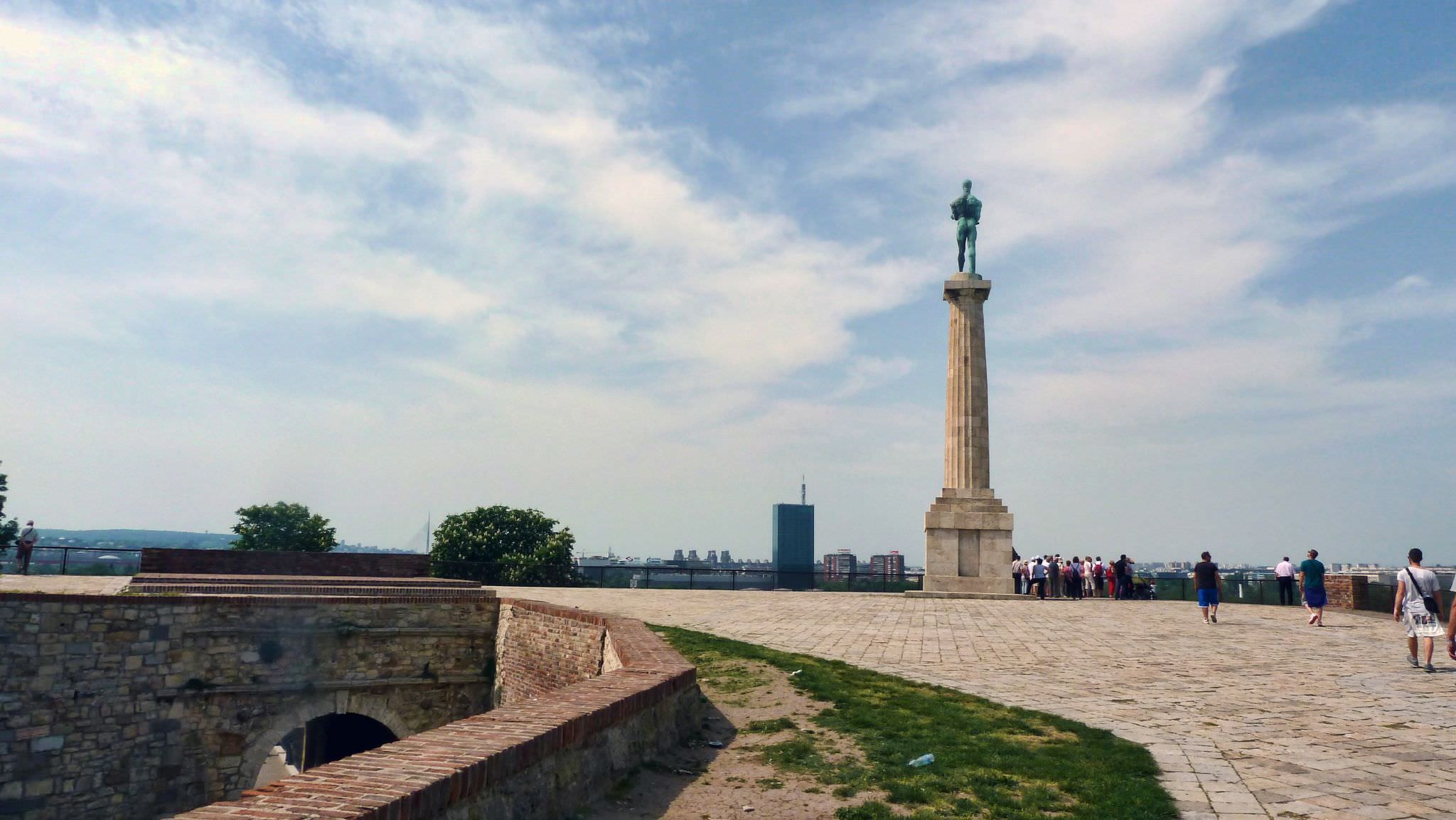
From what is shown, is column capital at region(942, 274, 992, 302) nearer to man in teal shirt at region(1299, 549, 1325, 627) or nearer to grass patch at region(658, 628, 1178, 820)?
man in teal shirt at region(1299, 549, 1325, 627)

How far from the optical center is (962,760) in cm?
719

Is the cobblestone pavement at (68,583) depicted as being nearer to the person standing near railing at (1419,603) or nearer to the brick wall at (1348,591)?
the person standing near railing at (1419,603)

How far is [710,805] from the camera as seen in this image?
630 centimetres

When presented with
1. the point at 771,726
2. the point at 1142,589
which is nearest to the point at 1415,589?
the point at 771,726

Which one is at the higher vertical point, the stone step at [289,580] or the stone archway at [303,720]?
the stone step at [289,580]

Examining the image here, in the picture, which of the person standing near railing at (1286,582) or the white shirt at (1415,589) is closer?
the white shirt at (1415,589)

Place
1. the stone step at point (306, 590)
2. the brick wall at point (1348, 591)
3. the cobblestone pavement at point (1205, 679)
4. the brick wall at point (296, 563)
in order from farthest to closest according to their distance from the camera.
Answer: the brick wall at point (1348, 591)
the brick wall at point (296, 563)
the stone step at point (306, 590)
the cobblestone pavement at point (1205, 679)

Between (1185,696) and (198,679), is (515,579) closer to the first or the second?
(198,679)

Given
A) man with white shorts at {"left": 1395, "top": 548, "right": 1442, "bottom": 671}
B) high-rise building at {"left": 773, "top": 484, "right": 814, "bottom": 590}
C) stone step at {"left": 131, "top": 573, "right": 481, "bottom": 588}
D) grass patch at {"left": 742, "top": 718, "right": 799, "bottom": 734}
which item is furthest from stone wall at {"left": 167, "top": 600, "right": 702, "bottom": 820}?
high-rise building at {"left": 773, "top": 484, "right": 814, "bottom": 590}

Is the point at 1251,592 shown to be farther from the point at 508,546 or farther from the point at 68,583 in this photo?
the point at 68,583

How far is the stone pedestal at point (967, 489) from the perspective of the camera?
A: 26859mm

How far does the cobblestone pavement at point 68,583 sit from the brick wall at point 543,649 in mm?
7053

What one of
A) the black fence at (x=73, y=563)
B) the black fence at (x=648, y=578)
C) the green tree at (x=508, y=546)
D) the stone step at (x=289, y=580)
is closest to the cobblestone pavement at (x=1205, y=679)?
the stone step at (x=289, y=580)

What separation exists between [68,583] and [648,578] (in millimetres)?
16429
